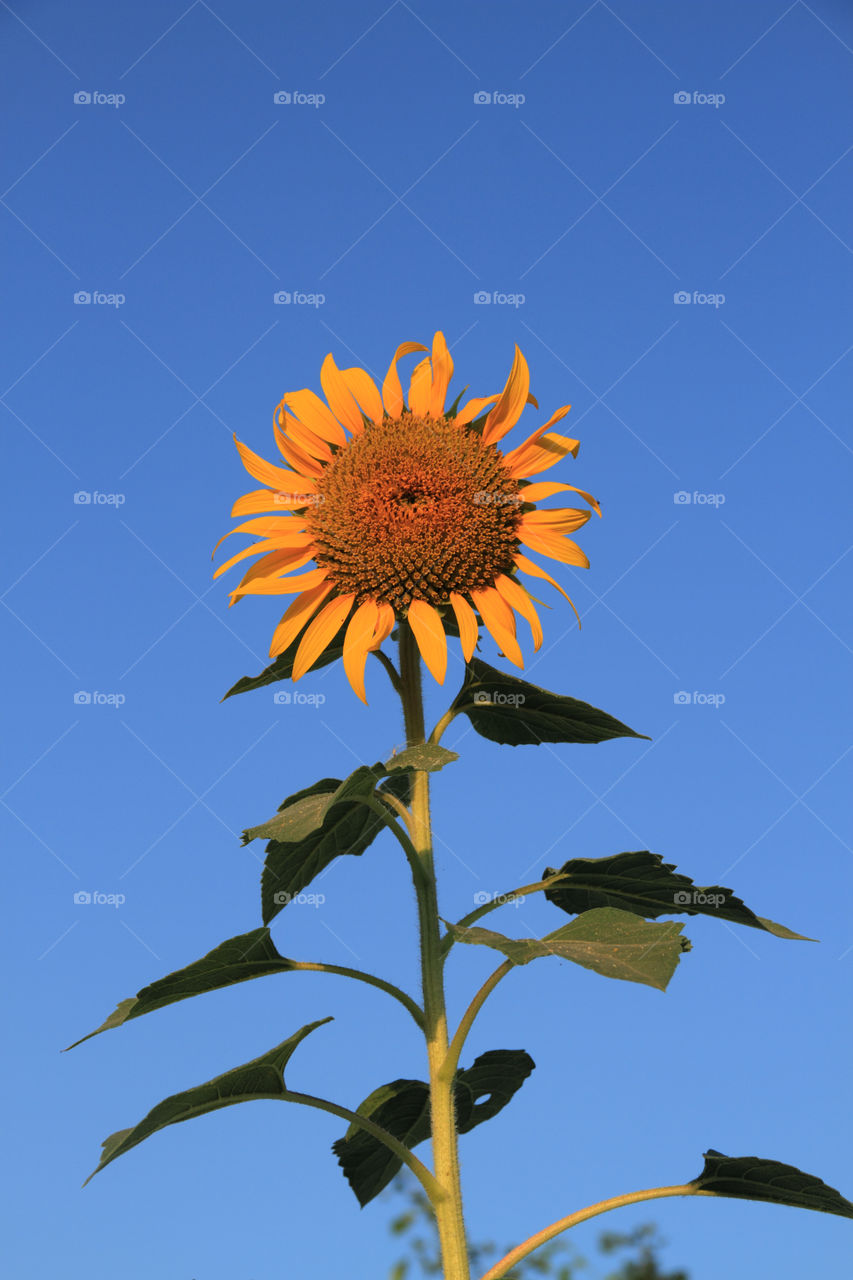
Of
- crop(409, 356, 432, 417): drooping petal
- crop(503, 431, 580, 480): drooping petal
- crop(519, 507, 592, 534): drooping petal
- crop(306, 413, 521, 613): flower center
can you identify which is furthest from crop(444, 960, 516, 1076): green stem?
crop(409, 356, 432, 417): drooping petal

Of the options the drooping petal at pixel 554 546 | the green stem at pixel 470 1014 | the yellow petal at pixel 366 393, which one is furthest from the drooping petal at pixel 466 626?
the green stem at pixel 470 1014

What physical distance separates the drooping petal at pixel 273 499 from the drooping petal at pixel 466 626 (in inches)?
26.9

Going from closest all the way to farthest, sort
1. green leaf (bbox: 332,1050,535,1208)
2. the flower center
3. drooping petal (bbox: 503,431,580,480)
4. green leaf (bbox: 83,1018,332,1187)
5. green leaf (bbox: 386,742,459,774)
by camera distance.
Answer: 1. green leaf (bbox: 386,742,459,774)
2. green leaf (bbox: 83,1018,332,1187)
3. the flower center
4. drooping petal (bbox: 503,431,580,480)
5. green leaf (bbox: 332,1050,535,1208)

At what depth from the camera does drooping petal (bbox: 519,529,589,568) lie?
405 cm

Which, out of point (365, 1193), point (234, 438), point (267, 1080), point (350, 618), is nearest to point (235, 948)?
point (267, 1080)

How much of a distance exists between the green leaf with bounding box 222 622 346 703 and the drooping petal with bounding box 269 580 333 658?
0.24 feet

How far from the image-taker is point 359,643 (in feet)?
12.9

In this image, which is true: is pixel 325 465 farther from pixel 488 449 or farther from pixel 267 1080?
pixel 267 1080

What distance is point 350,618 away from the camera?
4039 millimetres

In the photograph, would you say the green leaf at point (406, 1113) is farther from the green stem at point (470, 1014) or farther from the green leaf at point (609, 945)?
the green leaf at point (609, 945)

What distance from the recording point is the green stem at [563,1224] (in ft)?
12.4

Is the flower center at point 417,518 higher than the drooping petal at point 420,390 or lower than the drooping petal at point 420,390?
lower

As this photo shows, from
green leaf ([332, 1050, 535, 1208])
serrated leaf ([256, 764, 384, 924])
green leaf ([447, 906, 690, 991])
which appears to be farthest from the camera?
green leaf ([332, 1050, 535, 1208])

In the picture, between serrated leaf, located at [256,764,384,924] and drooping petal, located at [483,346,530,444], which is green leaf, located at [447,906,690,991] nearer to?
serrated leaf, located at [256,764,384,924]
